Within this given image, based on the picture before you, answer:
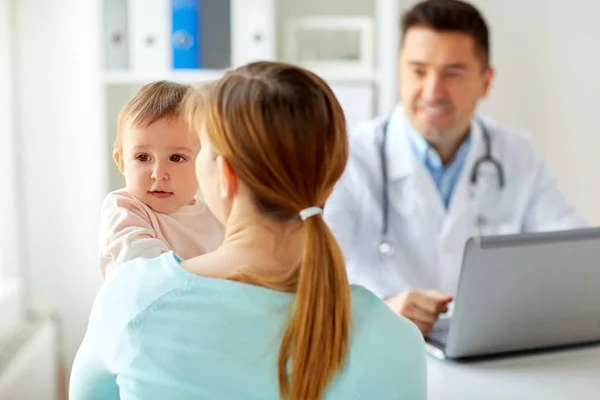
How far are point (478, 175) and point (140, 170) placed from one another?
1536 millimetres

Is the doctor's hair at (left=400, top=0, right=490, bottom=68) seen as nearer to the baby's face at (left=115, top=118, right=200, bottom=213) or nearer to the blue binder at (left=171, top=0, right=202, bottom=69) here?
the blue binder at (left=171, top=0, right=202, bottom=69)

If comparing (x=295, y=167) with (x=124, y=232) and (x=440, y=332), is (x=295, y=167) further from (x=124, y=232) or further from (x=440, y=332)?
(x=440, y=332)

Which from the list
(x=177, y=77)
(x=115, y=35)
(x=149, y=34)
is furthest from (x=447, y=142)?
(x=115, y=35)

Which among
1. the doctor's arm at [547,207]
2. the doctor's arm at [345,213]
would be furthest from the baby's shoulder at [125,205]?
the doctor's arm at [547,207]

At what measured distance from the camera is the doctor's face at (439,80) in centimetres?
219

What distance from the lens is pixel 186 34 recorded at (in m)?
2.55

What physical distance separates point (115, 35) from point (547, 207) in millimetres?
1298

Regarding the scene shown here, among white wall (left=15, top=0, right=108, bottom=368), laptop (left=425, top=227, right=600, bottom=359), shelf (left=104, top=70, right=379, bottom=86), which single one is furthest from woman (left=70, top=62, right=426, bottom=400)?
white wall (left=15, top=0, right=108, bottom=368)

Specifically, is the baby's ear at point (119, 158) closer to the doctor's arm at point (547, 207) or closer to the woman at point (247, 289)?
the woman at point (247, 289)

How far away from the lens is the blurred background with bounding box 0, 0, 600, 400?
8.18ft

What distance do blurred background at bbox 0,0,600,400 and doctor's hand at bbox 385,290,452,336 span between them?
3.52ft

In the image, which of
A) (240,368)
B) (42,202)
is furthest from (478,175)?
(240,368)

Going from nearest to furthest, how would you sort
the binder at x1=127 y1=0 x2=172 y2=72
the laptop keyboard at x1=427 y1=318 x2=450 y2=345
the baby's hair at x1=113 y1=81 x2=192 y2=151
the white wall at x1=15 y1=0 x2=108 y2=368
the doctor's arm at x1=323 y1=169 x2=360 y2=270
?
the baby's hair at x1=113 y1=81 x2=192 y2=151 < the laptop keyboard at x1=427 y1=318 x2=450 y2=345 < the doctor's arm at x1=323 y1=169 x2=360 y2=270 < the binder at x1=127 y1=0 x2=172 y2=72 < the white wall at x1=15 y1=0 x2=108 y2=368

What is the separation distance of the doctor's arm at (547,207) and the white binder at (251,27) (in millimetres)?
834
